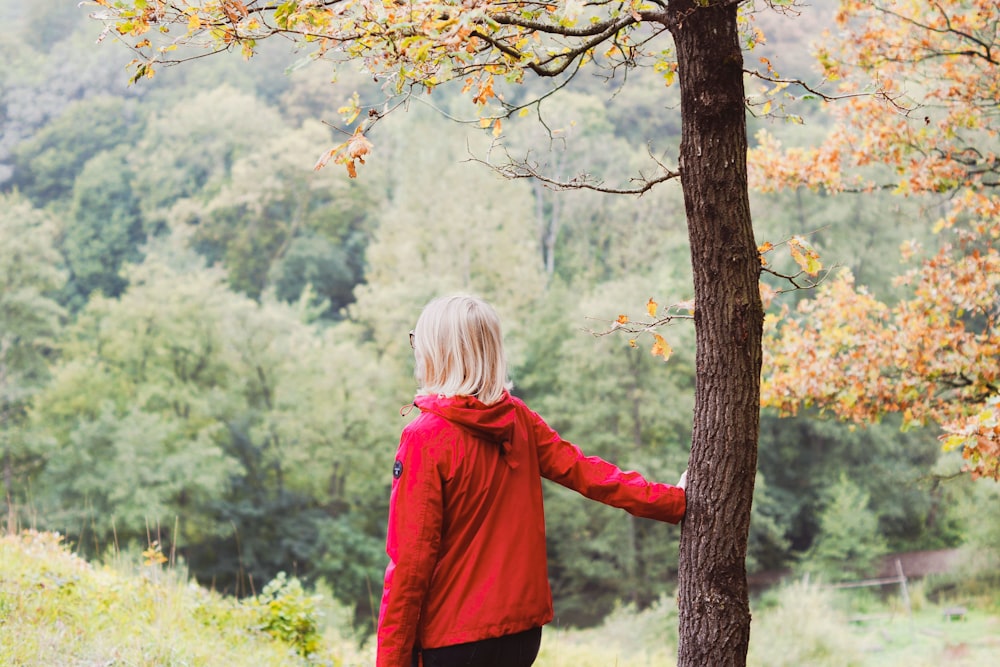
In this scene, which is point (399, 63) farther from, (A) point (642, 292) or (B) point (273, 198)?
(B) point (273, 198)

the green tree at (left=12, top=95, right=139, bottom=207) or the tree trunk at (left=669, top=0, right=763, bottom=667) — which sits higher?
the green tree at (left=12, top=95, right=139, bottom=207)

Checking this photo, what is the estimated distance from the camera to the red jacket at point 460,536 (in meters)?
1.95

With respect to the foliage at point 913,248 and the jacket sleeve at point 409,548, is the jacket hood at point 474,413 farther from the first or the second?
the foliage at point 913,248

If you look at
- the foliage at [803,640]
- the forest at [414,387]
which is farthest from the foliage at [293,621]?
the foliage at [803,640]

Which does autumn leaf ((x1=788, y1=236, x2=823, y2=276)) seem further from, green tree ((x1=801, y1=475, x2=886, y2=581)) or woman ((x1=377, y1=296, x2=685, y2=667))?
green tree ((x1=801, y1=475, x2=886, y2=581))

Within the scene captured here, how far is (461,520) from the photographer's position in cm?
203

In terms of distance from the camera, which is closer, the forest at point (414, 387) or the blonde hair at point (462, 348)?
the blonde hair at point (462, 348)

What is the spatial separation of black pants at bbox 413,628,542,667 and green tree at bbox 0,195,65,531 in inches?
766

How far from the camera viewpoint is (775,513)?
21.4 meters

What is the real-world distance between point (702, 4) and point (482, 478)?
139 cm

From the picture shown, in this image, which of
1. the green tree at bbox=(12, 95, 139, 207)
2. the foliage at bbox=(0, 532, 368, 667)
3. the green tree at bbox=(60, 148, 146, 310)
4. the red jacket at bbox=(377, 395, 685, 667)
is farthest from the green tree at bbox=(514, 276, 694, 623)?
Answer: the green tree at bbox=(12, 95, 139, 207)

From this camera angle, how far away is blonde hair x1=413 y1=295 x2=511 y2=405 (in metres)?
2.01

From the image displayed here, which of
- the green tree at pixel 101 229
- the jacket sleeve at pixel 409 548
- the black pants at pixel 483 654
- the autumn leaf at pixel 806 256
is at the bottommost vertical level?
the black pants at pixel 483 654

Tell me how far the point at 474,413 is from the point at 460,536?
0.31 meters
